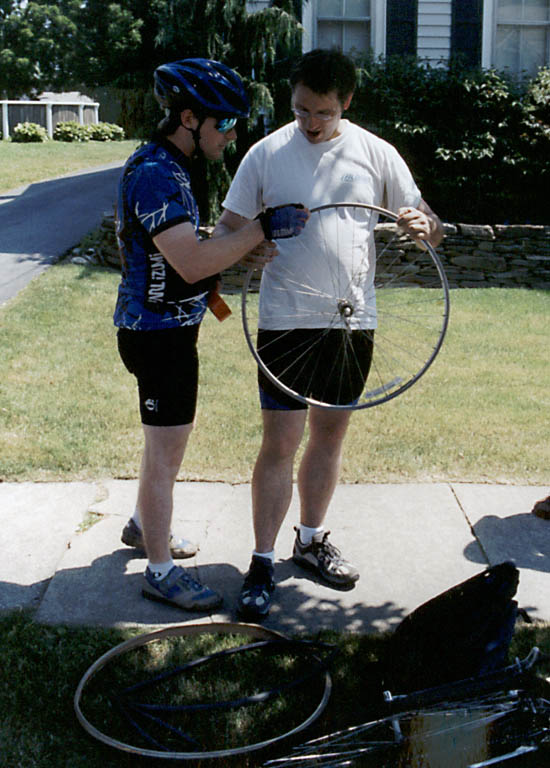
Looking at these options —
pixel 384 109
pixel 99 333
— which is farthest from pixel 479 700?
pixel 384 109

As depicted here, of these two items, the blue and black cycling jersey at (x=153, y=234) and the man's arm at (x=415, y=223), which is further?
the man's arm at (x=415, y=223)

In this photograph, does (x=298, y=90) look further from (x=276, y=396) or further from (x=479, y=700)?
(x=479, y=700)

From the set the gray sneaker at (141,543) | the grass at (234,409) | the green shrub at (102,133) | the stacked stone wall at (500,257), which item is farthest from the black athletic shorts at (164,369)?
the green shrub at (102,133)

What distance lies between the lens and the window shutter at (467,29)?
39.3 ft

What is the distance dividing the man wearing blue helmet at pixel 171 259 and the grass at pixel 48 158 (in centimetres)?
1441

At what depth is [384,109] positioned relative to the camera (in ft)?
37.2

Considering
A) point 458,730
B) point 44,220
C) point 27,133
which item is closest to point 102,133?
point 27,133

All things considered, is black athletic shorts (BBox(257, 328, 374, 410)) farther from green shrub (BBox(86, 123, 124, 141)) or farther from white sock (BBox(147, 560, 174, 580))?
green shrub (BBox(86, 123, 124, 141))

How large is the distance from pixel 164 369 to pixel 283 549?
3.87 feet

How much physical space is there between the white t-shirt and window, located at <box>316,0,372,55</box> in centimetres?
951

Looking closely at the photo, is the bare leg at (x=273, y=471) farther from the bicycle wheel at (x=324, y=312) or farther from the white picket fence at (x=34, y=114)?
the white picket fence at (x=34, y=114)

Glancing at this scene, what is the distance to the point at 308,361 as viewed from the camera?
3139 millimetres

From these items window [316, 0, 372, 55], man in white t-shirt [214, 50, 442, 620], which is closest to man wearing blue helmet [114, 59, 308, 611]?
man in white t-shirt [214, 50, 442, 620]

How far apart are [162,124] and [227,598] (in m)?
1.80
